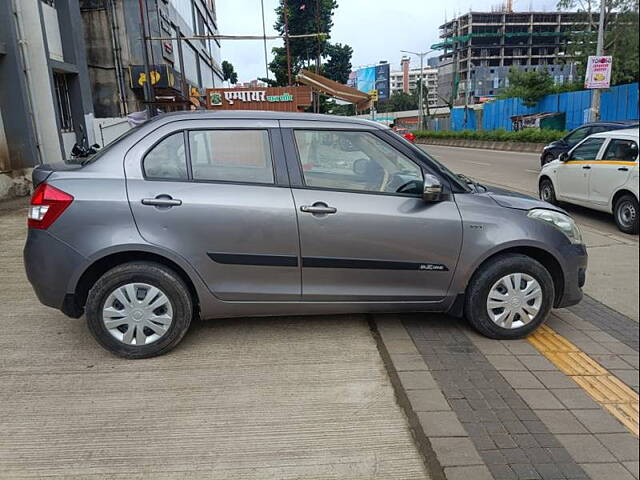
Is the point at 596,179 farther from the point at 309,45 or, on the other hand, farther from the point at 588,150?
the point at 309,45

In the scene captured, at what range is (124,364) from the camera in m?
3.57

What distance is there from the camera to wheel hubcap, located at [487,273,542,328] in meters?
3.79

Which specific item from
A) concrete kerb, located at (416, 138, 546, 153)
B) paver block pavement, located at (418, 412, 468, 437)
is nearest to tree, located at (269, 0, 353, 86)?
concrete kerb, located at (416, 138, 546, 153)

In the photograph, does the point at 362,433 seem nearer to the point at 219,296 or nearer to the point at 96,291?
the point at 219,296

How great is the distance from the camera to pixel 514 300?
3834mm

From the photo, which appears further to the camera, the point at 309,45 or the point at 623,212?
the point at 309,45

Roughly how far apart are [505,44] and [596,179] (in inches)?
197

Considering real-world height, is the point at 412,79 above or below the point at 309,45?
above

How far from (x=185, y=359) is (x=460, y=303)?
2.17 metres

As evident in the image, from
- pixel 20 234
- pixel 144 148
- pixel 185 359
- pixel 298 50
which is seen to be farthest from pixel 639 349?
pixel 298 50

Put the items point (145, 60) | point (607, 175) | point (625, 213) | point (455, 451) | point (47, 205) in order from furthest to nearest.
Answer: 1. point (145, 60)
2. point (607, 175)
3. point (625, 213)
4. point (47, 205)
5. point (455, 451)

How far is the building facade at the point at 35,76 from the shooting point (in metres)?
11.0

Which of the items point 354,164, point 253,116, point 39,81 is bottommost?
point 354,164

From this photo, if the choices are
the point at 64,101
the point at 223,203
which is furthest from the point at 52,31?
the point at 223,203
